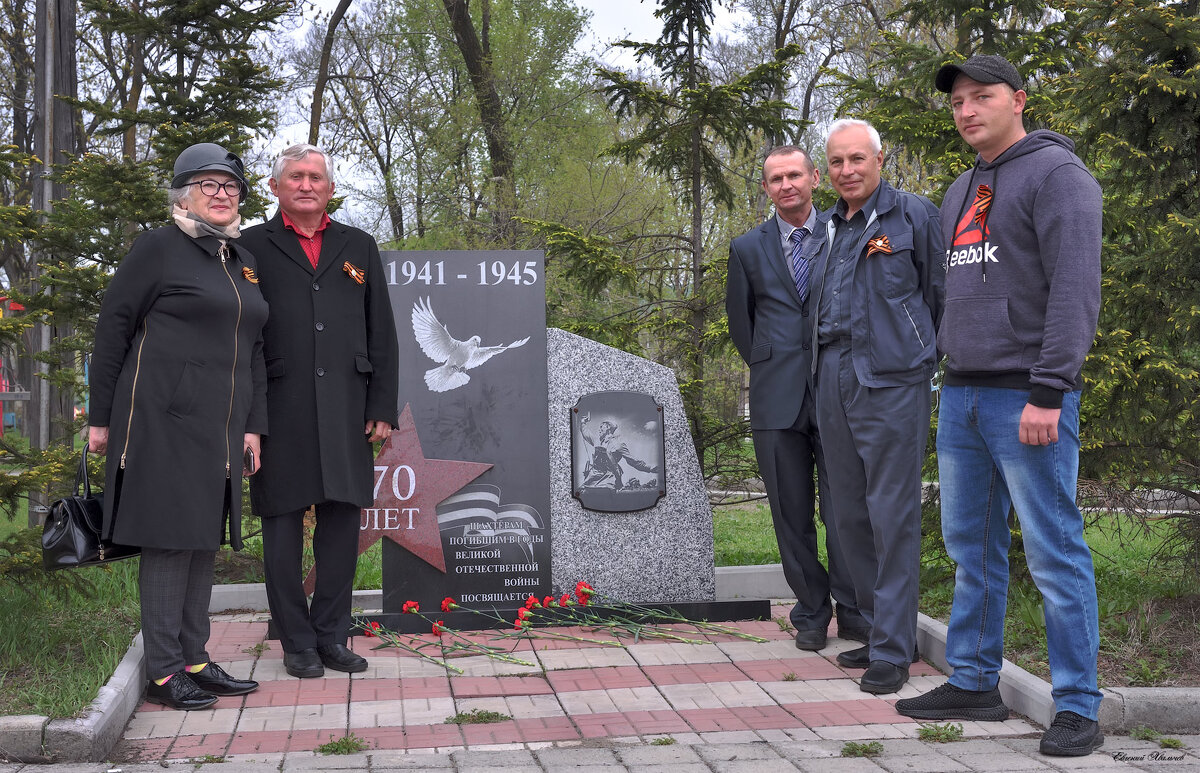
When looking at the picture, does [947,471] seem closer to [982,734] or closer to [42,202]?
[982,734]

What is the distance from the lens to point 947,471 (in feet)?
12.7

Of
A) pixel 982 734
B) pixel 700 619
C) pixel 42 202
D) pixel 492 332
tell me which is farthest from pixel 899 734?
pixel 42 202

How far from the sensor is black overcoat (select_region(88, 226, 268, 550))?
3984 mm

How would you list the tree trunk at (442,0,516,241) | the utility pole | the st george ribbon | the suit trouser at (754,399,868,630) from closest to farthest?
the suit trouser at (754,399,868,630) → the st george ribbon → the utility pole → the tree trunk at (442,0,516,241)

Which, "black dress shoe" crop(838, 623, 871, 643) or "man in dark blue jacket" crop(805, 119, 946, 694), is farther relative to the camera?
"black dress shoe" crop(838, 623, 871, 643)

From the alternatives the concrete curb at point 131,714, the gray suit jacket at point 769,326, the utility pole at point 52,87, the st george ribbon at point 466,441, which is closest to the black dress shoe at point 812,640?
the concrete curb at point 131,714

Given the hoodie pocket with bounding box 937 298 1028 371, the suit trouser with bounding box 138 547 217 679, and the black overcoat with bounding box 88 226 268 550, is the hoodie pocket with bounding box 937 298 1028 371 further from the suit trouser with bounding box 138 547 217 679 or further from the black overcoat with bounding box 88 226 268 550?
the suit trouser with bounding box 138 547 217 679

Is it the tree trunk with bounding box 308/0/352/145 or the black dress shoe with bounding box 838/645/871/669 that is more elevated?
the tree trunk with bounding box 308/0/352/145

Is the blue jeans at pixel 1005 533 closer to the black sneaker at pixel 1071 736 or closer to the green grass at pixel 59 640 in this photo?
the black sneaker at pixel 1071 736

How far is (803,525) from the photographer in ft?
16.7

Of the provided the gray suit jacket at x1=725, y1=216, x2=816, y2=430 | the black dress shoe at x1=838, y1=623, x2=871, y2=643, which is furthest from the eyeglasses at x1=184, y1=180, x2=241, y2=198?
the black dress shoe at x1=838, y1=623, x2=871, y2=643


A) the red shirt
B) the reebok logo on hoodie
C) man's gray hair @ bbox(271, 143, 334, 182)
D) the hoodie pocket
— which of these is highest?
man's gray hair @ bbox(271, 143, 334, 182)

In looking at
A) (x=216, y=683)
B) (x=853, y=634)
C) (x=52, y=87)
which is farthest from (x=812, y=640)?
(x=52, y=87)

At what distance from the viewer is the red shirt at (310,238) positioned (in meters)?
4.75
